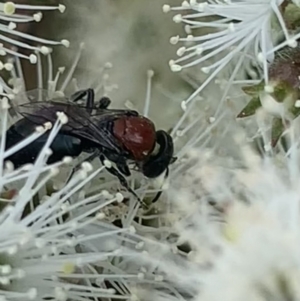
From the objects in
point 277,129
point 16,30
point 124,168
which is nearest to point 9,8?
point 16,30

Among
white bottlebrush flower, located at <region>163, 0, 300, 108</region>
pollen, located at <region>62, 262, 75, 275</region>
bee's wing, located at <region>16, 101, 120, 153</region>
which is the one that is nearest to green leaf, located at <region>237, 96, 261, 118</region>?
white bottlebrush flower, located at <region>163, 0, 300, 108</region>

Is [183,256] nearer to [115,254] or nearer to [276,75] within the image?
[115,254]

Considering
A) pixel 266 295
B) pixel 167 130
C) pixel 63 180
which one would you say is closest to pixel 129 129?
pixel 63 180

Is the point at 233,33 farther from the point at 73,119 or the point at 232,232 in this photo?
the point at 232,232

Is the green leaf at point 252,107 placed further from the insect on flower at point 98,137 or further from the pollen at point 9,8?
the pollen at point 9,8

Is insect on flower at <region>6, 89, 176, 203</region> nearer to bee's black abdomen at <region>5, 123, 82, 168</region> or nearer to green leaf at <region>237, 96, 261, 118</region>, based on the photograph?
bee's black abdomen at <region>5, 123, 82, 168</region>

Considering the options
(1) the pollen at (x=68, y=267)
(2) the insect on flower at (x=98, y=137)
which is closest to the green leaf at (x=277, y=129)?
(2) the insect on flower at (x=98, y=137)

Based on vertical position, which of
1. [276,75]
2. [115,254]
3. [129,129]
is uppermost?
[276,75]
